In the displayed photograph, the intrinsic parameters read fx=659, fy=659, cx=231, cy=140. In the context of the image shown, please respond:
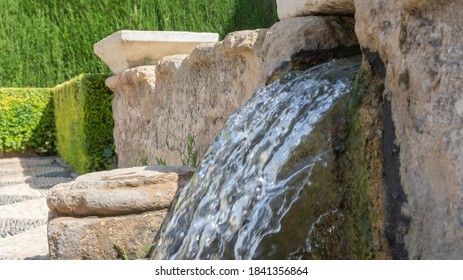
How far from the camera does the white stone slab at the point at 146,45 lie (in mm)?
4839

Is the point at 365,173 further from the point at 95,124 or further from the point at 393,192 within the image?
the point at 95,124

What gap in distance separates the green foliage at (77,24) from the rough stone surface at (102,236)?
662cm

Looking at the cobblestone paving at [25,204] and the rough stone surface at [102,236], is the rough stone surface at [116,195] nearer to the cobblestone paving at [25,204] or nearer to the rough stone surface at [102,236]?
the rough stone surface at [102,236]

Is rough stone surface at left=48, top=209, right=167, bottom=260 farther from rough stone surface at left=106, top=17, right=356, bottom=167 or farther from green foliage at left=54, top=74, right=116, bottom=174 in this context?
green foliage at left=54, top=74, right=116, bottom=174

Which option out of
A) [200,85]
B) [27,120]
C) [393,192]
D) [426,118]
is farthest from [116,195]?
[27,120]

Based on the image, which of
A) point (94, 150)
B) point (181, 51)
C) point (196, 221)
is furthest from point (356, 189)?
point (94, 150)

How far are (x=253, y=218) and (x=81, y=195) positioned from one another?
1.07 meters

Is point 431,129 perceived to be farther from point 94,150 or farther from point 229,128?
point 94,150

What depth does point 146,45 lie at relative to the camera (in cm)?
491

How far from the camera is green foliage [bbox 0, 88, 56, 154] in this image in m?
8.66

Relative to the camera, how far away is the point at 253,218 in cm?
165

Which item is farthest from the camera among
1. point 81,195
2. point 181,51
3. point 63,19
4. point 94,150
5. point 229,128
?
point 63,19

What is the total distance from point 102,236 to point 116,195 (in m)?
0.16

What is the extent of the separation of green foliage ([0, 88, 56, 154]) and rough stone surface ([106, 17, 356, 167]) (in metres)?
3.40
